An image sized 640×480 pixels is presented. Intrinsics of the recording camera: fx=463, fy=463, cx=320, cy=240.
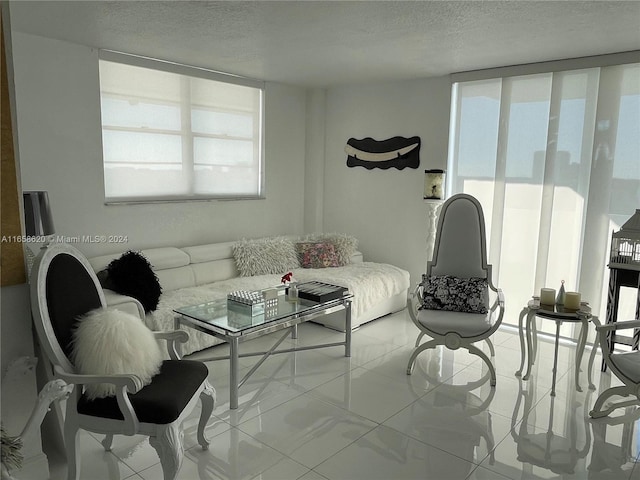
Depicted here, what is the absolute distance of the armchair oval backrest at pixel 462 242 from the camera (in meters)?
3.87

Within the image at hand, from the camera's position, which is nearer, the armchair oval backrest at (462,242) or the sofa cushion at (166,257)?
the armchair oval backrest at (462,242)

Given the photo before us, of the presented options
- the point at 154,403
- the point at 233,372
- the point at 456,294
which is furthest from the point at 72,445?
the point at 456,294

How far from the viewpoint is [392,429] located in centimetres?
277

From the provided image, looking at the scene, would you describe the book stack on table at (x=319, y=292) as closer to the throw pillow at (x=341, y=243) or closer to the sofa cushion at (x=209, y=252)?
the sofa cushion at (x=209, y=252)

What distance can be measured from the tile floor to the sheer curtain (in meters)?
0.92

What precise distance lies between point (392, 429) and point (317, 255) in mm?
2515

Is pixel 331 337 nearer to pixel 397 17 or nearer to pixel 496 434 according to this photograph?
pixel 496 434

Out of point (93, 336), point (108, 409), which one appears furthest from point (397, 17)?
point (108, 409)

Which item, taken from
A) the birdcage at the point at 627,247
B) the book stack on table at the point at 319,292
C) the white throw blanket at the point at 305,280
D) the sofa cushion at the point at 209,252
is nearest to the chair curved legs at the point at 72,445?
the white throw blanket at the point at 305,280

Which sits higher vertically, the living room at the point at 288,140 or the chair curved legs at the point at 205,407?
the living room at the point at 288,140

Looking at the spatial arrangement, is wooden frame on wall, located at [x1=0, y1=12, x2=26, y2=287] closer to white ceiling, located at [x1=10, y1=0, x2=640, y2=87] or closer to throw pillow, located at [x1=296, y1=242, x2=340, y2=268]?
white ceiling, located at [x1=10, y1=0, x2=640, y2=87]

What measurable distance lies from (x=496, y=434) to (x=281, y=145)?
13.2 feet

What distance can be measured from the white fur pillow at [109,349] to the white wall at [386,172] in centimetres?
351

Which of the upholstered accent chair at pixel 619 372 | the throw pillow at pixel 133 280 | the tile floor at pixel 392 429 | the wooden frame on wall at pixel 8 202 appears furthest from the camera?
the throw pillow at pixel 133 280
